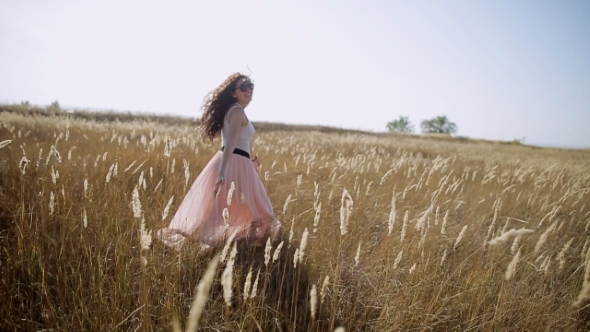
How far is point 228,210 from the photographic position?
97.0 inches

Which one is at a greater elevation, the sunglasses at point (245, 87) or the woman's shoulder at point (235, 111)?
the sunglasses at point (245, 87)

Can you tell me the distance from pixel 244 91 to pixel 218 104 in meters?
0.31

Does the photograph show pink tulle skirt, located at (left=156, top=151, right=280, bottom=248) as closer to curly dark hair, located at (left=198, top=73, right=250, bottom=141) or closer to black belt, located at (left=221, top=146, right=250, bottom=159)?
black belt, located at (left=221, top=146, right=250, bottom=159)

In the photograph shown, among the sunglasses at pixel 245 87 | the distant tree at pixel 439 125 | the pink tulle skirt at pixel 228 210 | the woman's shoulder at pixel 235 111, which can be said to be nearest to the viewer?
the pink tulle skirt at pixel 228 210

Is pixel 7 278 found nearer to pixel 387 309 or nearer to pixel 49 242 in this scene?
pixel 49 242

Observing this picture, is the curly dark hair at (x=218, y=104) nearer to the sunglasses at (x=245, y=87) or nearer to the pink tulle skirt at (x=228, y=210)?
the sunglasses at (x=245, y=87)

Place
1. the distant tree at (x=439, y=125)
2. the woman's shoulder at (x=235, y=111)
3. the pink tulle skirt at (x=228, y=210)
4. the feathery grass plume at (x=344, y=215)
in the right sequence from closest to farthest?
the feathery grass plume at (x=344, y=215), the pink tulle skirt at (x=228, y=210), the woman's shoulder at (x=235, y=111), the distant tree at (x=439, y=125)

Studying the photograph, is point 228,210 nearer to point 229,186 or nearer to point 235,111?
point 229,186

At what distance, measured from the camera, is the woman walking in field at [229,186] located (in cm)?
252

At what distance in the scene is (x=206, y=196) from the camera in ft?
8.81

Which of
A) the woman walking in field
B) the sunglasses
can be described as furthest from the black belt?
the sunglasses

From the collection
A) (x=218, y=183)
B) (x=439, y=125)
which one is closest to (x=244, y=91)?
(x=218, y=183)

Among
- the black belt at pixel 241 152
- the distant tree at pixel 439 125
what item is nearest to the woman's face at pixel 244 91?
the black belt at pixel 241 152

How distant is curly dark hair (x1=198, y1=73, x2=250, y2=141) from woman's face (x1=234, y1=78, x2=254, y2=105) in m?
0.04
